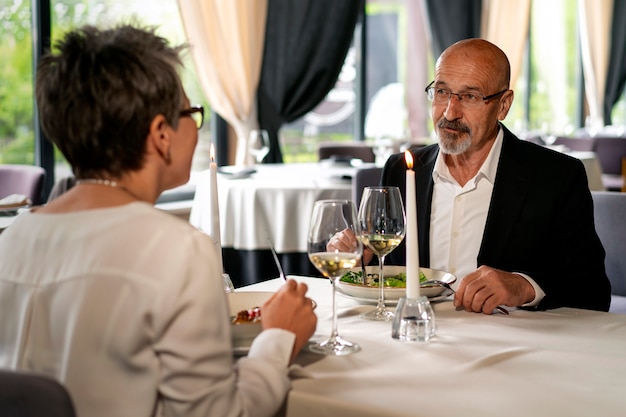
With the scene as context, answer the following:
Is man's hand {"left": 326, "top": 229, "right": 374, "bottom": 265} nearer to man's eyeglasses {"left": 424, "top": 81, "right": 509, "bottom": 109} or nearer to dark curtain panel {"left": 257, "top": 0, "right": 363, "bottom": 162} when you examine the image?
man's eyeglasses {"left": 424, "top": 81, "right": 509, "bottom": 109}

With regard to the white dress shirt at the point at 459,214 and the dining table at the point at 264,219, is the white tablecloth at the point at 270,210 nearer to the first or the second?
Result: the dining table at the point at 264,219

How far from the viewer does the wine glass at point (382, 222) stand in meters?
1.79

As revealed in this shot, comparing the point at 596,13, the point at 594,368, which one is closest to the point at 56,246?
the point at 594,368

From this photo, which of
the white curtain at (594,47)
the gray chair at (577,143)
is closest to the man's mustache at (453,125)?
the gray chair at (577,143)

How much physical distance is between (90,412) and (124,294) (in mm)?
170

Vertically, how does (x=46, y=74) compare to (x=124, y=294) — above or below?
above

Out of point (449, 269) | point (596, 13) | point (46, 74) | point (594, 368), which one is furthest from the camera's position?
point (596, 13)

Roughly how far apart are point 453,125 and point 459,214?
248 millimetres

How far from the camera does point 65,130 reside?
1265 millimetres

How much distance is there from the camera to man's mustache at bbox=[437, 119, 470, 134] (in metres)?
2.41

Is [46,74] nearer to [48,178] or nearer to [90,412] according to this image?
[90,412]

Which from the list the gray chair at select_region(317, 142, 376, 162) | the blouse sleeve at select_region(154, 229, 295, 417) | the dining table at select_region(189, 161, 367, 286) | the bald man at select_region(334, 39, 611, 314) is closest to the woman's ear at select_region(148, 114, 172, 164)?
the blouse sleeve at select_region(154, 229, 295, 417)

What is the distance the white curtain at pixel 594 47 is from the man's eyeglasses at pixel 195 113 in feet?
37.4

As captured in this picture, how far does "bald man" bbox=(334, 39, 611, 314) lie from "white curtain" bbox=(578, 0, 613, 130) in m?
10.2
